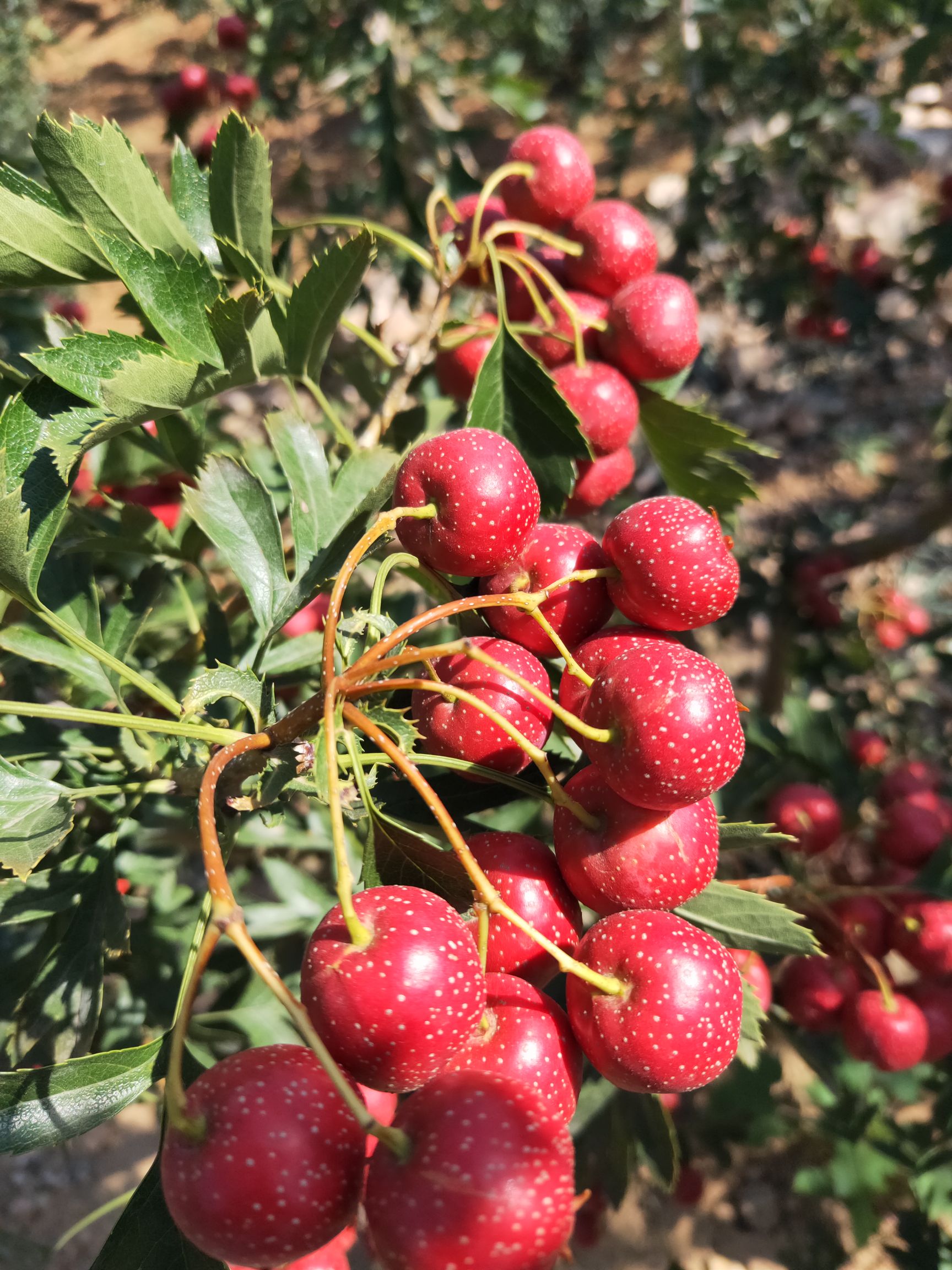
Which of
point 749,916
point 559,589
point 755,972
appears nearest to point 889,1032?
point 755,972

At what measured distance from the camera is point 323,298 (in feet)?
3.55

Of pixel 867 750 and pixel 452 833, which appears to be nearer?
pixel 452 833

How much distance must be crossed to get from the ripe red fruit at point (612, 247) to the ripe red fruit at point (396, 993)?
106cm

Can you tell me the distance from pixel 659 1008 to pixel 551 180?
126 centimetres

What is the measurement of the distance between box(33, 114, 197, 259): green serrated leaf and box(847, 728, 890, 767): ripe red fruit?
2.21 m

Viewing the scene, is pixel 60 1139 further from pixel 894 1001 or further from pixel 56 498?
pixel 894 1001

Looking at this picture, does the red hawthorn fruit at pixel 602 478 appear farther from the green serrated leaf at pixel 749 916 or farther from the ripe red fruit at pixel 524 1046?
the ripe red fruit at pixel 524 1046

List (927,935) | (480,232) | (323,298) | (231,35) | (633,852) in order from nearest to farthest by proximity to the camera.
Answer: (633,852) → (323,298) → (480,232) → (927,935) → (231,35)

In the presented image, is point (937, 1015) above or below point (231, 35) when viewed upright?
below

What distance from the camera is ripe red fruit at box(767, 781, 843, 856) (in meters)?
1.83

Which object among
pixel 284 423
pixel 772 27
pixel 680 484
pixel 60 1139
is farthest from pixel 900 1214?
pixel 772 27

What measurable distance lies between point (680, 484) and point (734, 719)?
62 cm

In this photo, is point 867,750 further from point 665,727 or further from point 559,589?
point 665,727

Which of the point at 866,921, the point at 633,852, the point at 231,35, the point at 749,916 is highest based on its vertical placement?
the point at 231,35
